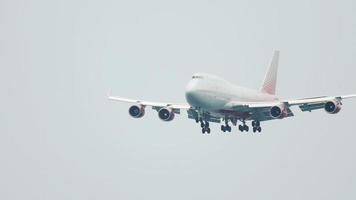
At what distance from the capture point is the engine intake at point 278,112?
358 feet

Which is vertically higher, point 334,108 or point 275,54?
point 275,54

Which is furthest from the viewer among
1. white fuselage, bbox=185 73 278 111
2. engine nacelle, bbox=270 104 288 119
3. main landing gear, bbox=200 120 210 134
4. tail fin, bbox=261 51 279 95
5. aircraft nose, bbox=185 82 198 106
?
tail fin, bbox=261 51 279 95

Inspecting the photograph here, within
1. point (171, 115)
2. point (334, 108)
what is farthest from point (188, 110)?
point (334, 108)

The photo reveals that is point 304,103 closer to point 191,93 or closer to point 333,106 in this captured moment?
point 333,106

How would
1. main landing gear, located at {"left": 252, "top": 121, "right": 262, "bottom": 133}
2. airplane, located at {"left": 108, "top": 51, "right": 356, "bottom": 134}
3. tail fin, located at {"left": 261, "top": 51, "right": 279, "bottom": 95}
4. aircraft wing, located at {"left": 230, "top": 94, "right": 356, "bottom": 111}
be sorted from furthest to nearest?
1. tail fin, located at {"left": 261, "top": 51, "right": 279, "bottom": 95}
2. main landing gear, located at {"left": 252, "top": 121, "right": 262, "bottom": 133}
3. aircraft wing, located at {"left": 230, "top": 94, "right": 356, "bottom": 111}
4. airplane, located at {"left": 108, "top": 51, "right": 356, "bottom": 134}

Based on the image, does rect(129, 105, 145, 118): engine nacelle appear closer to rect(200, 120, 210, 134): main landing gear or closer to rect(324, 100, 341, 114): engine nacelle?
rect(200, 120, 210, 134): main landing gear

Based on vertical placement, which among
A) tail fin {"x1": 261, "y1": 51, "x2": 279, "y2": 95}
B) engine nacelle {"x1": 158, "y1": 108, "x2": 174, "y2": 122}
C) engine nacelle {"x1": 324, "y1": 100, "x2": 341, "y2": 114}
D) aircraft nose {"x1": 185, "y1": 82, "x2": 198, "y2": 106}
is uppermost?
tail fin {"x1": 261, "y1": 51, "x2": 279, "y2": 95}

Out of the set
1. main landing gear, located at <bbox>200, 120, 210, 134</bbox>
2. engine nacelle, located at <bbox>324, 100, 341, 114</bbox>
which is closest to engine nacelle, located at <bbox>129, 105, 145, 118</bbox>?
main landing gear, located at <bbox>200, 120, 210, 134</bbox>

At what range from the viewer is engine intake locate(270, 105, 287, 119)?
358ft

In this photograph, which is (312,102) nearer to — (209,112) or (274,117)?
(274,117)

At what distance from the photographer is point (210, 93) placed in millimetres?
108688

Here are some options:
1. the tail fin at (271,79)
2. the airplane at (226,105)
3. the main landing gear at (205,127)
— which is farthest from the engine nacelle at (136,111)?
the tail fin at (271,79)

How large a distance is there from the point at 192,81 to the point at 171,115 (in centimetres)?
777

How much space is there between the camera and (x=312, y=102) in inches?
4281
